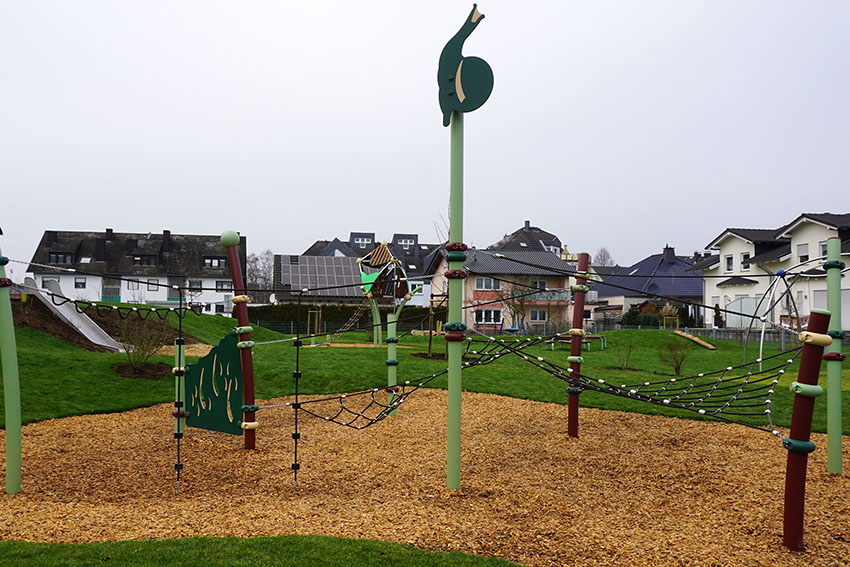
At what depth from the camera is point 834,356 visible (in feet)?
19.8

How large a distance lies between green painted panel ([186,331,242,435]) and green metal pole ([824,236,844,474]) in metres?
6.70

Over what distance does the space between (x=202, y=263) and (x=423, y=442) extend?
1837 inches

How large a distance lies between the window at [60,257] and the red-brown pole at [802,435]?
5527 centimetres

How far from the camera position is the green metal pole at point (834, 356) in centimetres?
591

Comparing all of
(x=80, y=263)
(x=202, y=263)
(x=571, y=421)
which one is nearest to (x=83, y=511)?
(x=571, y=421)

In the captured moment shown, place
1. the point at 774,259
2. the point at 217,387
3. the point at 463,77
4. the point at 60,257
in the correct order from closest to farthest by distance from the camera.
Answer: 1. the point at 463,77
2. the point at 217,387
3. the point at 774,259
4. the point at 60,257

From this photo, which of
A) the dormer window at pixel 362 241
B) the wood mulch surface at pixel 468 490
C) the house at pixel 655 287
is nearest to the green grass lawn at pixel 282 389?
the wood mulch surface at pixel 468 490

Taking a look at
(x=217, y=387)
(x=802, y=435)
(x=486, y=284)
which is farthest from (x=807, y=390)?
(x=486, y=284)

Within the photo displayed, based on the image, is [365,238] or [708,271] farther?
[365,238]

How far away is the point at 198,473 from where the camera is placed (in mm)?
6195

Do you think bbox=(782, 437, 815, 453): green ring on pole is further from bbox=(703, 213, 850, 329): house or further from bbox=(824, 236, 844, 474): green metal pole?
bbox=(703, 213, 850, 329): house

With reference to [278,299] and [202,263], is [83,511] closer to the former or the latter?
[278,299]

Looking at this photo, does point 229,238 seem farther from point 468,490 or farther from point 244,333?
point 468,490

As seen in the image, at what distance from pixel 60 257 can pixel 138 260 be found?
6338 millimetres
